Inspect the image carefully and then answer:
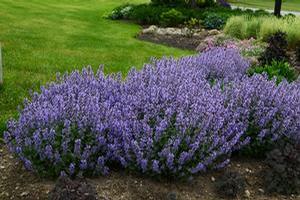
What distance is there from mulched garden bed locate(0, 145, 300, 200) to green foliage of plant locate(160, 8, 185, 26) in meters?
12.5

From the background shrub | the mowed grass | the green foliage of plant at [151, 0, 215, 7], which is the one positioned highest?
the green foliage of plant at [151, 0, 215, 7]

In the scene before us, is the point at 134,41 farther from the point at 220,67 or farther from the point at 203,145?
the point at 203,145

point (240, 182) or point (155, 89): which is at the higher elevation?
point (155, 89)

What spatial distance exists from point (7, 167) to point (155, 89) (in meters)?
1.63

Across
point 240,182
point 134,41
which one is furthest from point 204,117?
point 134,41

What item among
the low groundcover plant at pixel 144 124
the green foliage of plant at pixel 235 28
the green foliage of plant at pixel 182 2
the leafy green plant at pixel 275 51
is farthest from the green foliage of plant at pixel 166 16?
the low groundcover plant at pixel 144 124

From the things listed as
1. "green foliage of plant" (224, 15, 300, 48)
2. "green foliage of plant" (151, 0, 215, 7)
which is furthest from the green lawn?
"green foliage of plant" (224, 15, 300, 48)

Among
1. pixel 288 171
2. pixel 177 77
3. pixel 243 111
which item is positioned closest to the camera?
pixel 288 171

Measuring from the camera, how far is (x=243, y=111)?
5.43 metres

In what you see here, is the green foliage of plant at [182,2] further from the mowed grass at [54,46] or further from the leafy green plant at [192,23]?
the leafy green plant at [192,23]

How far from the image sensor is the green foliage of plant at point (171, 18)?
17.2 metres

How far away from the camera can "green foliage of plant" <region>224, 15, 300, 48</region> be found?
497 inches

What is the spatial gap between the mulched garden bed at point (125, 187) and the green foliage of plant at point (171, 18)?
41.0 ft

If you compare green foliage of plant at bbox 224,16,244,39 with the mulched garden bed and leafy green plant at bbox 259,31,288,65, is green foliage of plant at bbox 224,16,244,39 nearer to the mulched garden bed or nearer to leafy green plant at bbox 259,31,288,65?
leafy green plant at bbox 259,31,288,65
